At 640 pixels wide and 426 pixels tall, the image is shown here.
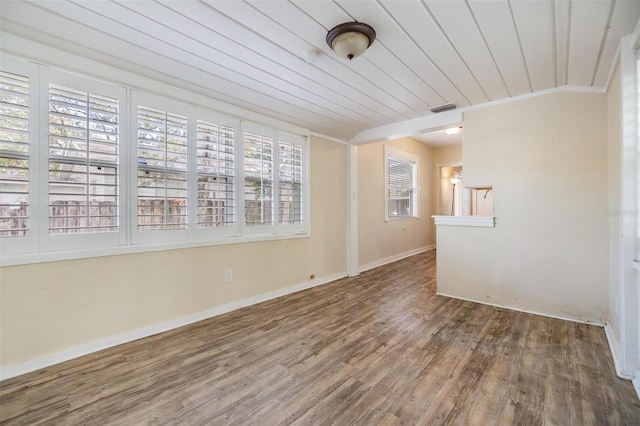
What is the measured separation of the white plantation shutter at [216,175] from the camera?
291cm

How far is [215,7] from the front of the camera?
1640mm

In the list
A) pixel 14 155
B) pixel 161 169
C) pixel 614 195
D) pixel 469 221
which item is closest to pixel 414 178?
pixel 469 221

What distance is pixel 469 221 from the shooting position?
3.37 meters

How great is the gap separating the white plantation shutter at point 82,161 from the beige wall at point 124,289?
347mm

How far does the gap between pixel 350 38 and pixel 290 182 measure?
2249 millimetres

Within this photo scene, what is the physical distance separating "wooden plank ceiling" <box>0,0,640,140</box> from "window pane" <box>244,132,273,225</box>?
23.4 inches

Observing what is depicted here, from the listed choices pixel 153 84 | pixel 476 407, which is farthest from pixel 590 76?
pixel 153 84

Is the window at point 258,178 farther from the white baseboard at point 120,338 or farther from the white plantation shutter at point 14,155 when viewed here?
→ the white plantation shutter at point 14,155

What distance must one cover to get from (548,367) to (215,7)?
129 inches

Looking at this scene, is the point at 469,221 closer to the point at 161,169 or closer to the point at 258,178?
the point at 258,178

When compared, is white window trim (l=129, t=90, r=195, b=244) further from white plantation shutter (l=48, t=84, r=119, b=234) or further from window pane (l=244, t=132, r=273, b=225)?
window pane (l=244, t=132, r=273, b=225)

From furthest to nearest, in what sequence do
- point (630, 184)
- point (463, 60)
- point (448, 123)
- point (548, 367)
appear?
1. point (448, 123)
2. point (463, 60)
3. point (548, 367)
4. point (630, 184)

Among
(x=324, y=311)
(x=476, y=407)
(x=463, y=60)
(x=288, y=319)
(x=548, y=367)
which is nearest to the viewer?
(x=476, y=407)

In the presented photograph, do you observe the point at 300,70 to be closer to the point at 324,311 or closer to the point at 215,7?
the point at 215,7
